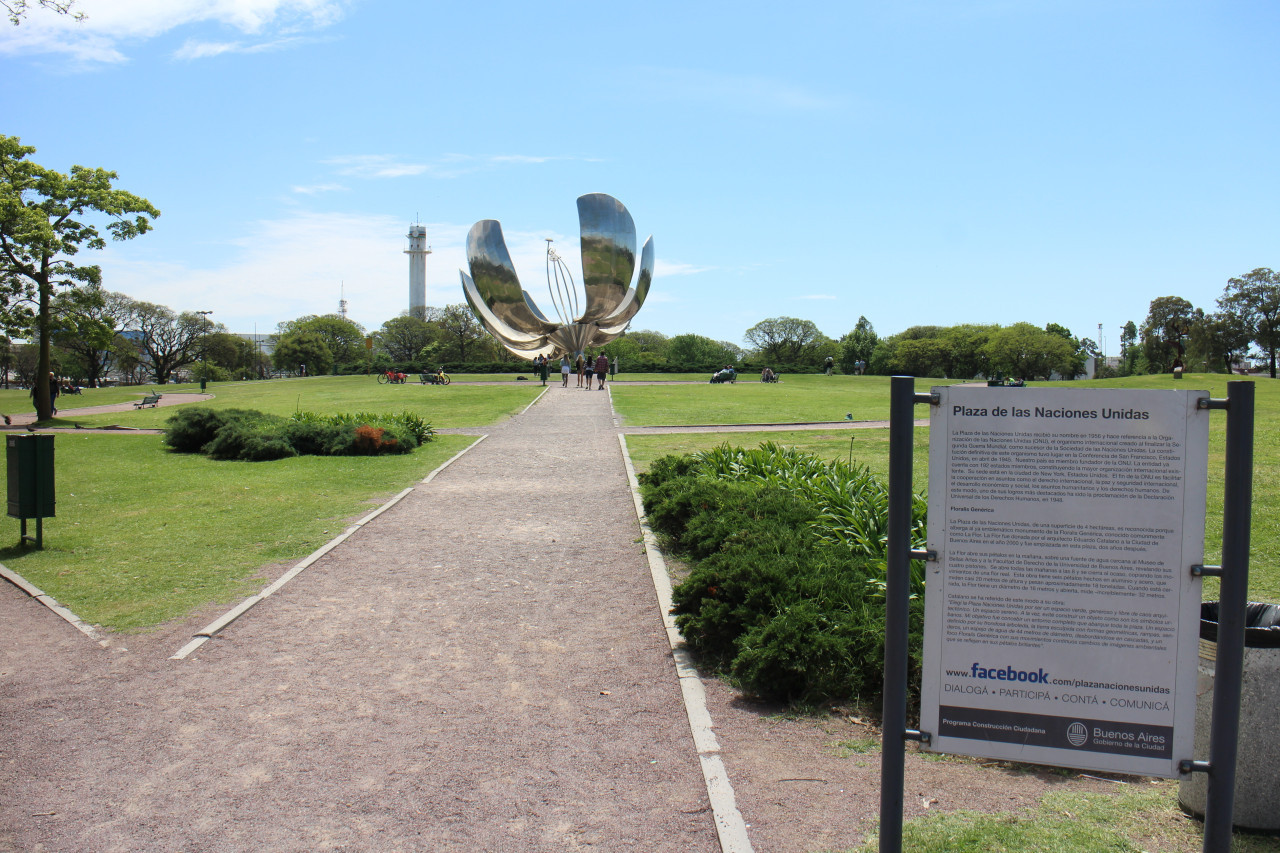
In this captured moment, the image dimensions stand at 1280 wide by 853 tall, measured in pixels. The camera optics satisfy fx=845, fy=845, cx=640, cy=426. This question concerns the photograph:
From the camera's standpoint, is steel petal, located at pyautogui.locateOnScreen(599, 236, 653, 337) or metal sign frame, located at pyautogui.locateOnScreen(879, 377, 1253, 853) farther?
steel petal, located at pyautogui.locateOnScreen(599, 236, 653, 337)

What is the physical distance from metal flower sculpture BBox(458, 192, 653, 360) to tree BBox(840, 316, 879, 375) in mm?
52031

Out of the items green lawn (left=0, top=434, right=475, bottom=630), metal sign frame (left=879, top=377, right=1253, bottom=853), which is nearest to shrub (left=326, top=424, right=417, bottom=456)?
green lawn (left=0, top=434, right=475, bottom=630)

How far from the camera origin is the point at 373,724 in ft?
14.3

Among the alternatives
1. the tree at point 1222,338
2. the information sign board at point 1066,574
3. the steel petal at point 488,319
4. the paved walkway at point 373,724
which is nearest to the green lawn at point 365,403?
the steel petal at point 488,319

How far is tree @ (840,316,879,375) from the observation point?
98.1 m

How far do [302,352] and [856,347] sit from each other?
61383 mm

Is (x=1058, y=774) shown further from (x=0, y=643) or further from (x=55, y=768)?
(x=0, y=643)

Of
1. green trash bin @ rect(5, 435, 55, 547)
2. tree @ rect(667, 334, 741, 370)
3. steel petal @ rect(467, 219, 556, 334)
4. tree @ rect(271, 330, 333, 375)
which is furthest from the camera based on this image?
tree @ rect(271, 330, 333, 375)

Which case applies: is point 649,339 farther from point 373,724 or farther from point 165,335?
point 373,724

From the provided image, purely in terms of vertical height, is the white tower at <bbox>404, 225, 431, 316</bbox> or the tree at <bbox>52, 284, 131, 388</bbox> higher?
the white tower at <bbox>404, 225, 431, 316</bbox>

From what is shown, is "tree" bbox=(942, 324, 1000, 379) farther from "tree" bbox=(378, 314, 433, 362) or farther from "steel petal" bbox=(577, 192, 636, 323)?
"tree" bbox=(378, 314, 433, 362)

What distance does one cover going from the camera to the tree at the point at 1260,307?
65688mm

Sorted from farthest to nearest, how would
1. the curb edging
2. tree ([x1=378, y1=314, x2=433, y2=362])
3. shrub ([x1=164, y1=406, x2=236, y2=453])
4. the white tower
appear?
the white tower
tree ([x1=378, y1=314, x2=433, y2=362])
shrub ([x1=164, y1=406, x2=236, y2=453])
the curb edging

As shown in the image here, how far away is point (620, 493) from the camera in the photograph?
11.8m
